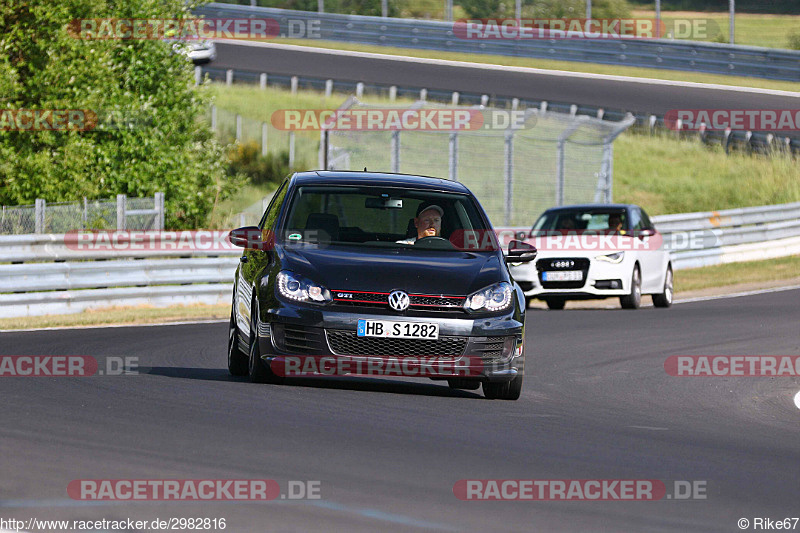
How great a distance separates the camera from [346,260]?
33.0 ft

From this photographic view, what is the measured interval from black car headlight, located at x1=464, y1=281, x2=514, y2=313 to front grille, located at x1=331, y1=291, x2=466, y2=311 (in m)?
0.18

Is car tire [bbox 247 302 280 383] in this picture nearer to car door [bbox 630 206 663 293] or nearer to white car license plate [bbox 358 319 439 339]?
white car license plate [bbox 358 319 439 339]

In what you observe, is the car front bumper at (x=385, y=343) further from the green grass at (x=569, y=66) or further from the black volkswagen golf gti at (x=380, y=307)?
the green grass at (x=569, y=66)

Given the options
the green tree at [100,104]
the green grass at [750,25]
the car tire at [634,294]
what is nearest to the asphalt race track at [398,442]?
the car tire at [634,294]

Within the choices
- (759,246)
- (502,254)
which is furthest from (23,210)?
(759,246)

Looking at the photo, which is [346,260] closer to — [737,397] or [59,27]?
[737,397]

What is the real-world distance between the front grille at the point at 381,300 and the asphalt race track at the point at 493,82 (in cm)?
3402

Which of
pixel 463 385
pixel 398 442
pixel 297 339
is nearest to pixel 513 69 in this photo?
pixel 463 385

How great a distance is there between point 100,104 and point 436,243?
16.0 m

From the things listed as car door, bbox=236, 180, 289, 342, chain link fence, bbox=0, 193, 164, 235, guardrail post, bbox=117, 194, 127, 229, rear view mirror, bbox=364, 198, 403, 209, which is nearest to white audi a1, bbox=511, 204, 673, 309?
chain link fence, bbox=0, 193, 164, 235

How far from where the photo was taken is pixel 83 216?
20.4 meters

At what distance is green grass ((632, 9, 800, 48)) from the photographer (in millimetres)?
57062

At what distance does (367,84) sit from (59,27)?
23016 millimetres

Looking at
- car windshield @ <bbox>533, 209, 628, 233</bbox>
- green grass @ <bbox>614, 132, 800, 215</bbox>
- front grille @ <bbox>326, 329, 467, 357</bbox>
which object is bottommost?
green grass @ <bbox>614, 132, 800, 215</bbox>
